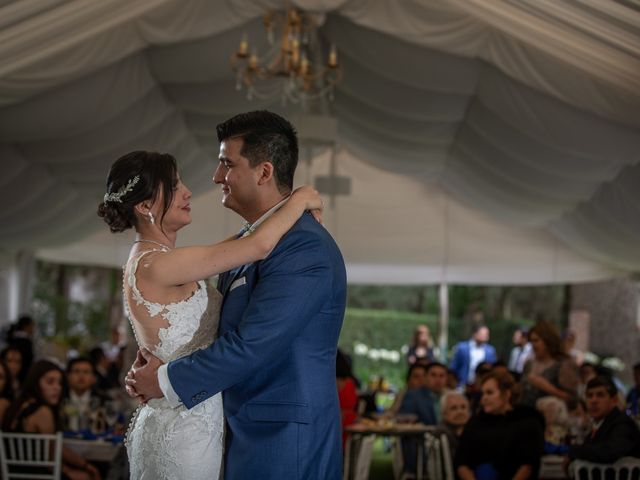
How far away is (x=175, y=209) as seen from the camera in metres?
2.99

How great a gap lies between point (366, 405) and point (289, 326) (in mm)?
8476

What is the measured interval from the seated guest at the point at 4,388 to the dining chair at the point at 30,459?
0.62 meters

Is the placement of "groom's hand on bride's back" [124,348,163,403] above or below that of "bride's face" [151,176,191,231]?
below

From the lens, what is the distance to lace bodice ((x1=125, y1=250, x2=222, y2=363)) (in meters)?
2.92

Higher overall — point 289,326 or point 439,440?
point 289,326

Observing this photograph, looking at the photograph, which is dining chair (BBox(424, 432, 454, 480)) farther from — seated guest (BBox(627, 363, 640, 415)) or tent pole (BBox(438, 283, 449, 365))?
tent pole (BBox(438, 283, 449, 365))

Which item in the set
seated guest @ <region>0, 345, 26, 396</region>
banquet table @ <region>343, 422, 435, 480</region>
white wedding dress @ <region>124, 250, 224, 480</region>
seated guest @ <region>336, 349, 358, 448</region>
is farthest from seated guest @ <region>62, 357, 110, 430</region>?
white wedding dress @ <region>124, 250, 224, 480</region>

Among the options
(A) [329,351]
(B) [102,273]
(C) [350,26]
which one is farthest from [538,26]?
(B) [102,273]

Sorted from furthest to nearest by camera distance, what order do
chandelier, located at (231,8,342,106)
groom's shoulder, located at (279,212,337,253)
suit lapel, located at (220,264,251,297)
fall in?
chandelier, located at (231,8,342,106), suit lapel, located at (220,264,251,297), groom's shoulder, located at (279,212,337,253)

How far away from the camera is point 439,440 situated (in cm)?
774

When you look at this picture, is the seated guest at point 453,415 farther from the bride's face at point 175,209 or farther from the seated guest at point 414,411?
the bride's face at point 175,209

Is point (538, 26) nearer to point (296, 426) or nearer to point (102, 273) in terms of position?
point (296, 426)

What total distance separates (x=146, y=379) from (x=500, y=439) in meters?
3.89

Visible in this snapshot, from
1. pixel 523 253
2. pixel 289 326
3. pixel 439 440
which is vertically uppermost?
pixel 523 253
